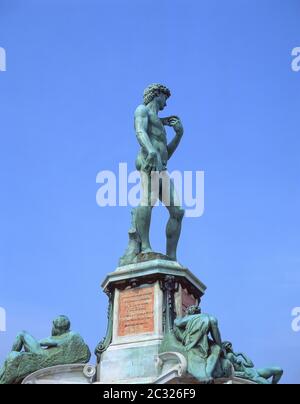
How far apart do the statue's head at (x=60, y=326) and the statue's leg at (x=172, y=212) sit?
2.71 m

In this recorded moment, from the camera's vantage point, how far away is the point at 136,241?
56.2 feet

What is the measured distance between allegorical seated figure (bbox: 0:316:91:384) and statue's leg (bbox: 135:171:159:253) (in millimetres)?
2381

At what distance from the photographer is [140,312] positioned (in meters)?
16.0

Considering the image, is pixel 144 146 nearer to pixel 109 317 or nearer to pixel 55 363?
pixel 109 317

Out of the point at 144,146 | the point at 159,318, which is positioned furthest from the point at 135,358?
the point at 144,146

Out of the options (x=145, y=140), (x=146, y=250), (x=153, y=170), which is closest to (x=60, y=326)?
(x=146, y=250)

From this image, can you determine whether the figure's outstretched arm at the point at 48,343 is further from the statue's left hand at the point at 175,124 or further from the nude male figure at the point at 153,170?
the statue's left hand at the point at 175,124

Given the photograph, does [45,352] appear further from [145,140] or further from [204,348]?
[145,140]

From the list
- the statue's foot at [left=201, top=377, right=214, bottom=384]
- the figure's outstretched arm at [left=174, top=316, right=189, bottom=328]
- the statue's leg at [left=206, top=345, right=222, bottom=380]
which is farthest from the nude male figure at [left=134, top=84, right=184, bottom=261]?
the statue's foot at [left=201, top=377, right=214, bottom=384]

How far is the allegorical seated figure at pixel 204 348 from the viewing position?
567 inches

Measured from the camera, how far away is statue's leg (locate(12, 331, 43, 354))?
51.3 feet

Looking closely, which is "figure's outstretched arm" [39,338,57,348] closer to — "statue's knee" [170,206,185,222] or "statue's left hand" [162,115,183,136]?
"statue's knee" [170,206,185,222]
